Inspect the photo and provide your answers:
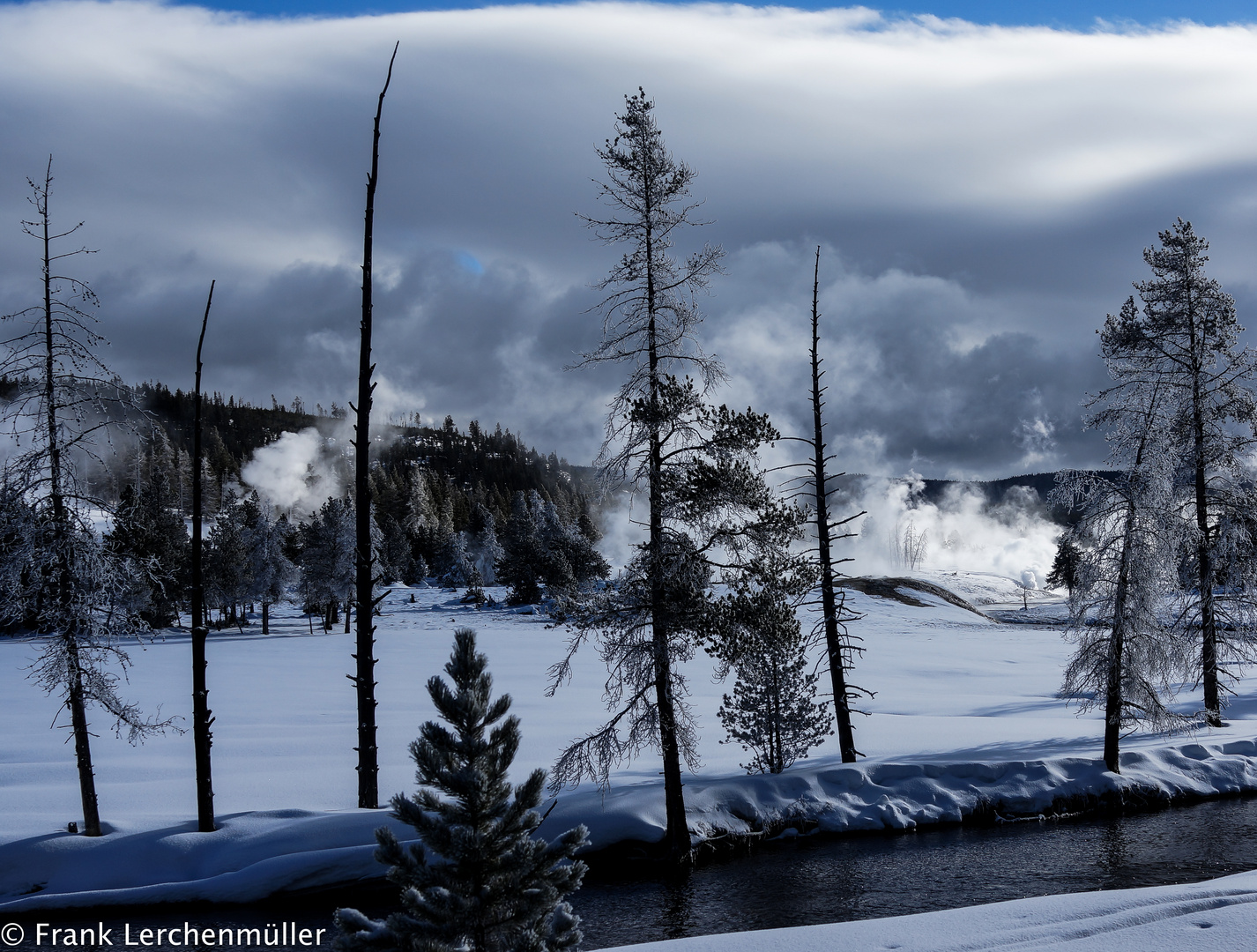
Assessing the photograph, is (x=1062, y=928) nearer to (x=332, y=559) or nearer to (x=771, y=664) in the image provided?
(x=771, y=664)

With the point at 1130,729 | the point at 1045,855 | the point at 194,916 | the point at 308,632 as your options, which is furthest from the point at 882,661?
the point at 308,632

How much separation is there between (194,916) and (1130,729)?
22239 mm

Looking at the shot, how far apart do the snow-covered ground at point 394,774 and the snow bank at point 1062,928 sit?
5.37m

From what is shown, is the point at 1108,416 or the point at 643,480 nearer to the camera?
the point at 643,480

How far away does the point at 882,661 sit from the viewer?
1708 inches

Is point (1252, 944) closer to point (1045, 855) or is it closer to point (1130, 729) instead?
point (1045, 855)

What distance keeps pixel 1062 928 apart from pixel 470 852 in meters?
6.76

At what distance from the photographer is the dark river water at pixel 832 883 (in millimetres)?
12000

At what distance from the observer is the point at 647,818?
15047mm

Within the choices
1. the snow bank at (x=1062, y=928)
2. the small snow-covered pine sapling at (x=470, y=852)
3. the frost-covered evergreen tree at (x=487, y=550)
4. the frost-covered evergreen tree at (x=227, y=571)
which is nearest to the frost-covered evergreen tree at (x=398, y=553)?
the frost-covered evergreen tree at (x=487, y=550)

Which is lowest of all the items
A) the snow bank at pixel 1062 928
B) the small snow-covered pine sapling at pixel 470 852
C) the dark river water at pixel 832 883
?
the dark river water at pixel 832 883

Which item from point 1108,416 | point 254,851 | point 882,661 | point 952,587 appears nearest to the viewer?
point 254,851

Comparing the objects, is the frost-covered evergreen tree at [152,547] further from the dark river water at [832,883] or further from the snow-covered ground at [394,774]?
the dark river water at [832,883]

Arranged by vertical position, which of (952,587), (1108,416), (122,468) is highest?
(122,468)
